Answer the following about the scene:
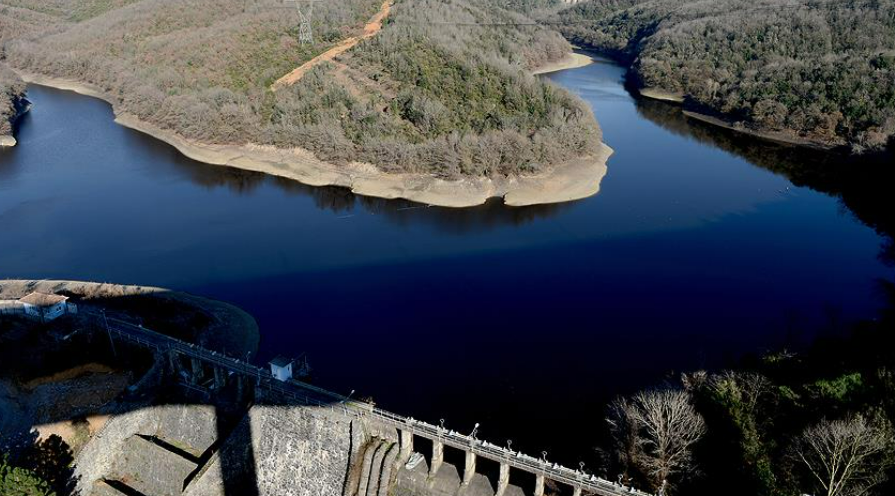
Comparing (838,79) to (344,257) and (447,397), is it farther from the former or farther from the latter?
(447,397)

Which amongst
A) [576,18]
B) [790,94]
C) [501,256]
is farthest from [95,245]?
[576,18]

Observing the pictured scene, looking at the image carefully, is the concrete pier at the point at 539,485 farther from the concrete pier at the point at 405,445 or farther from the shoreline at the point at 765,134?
the shoreline at the point at 765,134

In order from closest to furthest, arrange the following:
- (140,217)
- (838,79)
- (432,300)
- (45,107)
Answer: (432,300) → (140,217) → (838,79) → (45,107)

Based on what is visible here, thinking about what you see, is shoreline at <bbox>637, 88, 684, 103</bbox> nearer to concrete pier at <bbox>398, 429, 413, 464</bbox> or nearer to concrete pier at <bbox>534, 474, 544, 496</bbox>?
concrete pier at <bbox>534, 474, 544, 496</bbox>

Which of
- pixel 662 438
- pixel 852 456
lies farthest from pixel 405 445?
pixel 852 456

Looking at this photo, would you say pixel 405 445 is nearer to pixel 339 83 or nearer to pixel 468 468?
pixel 468 468
